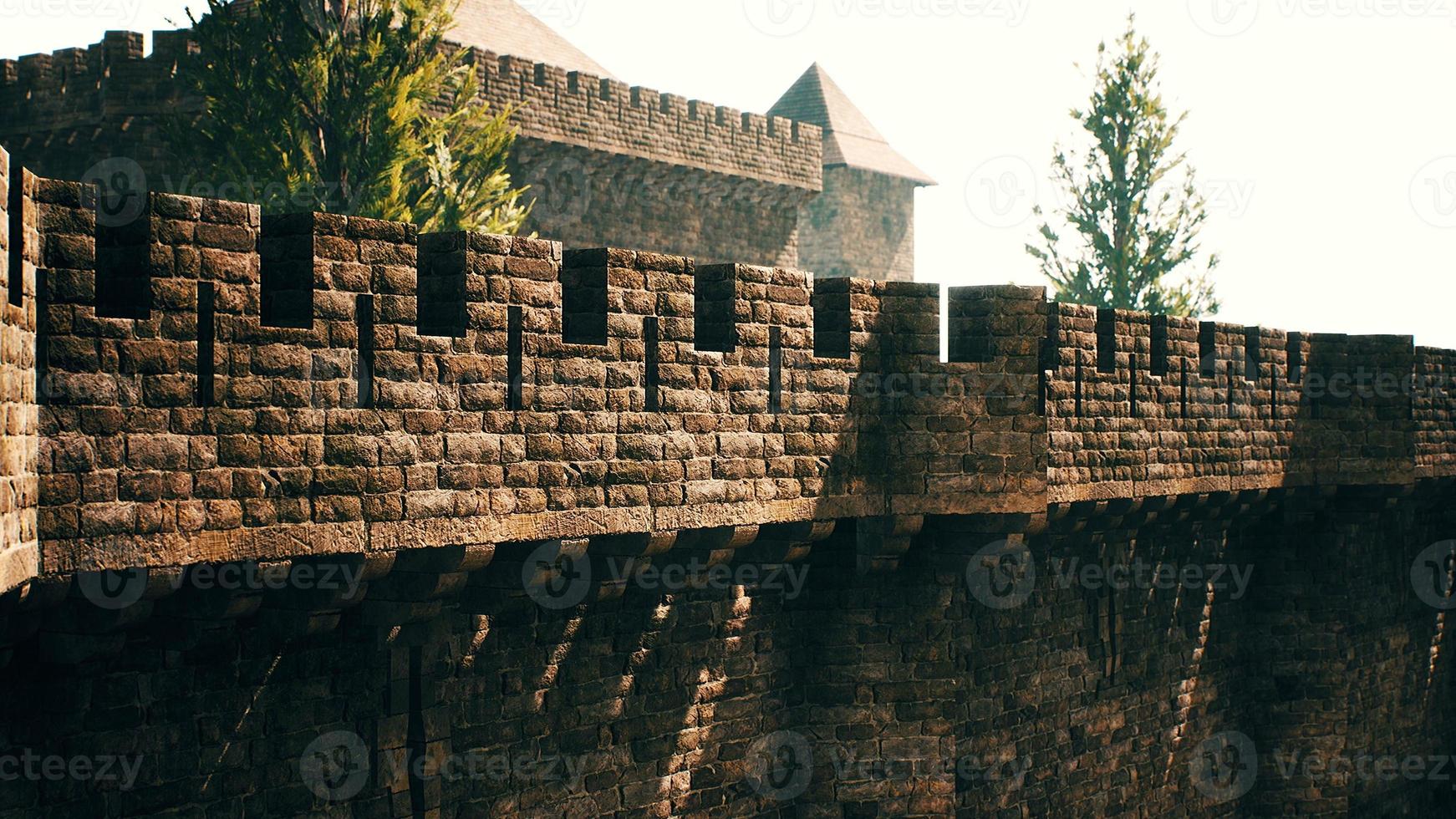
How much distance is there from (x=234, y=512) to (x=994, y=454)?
4.92 metres

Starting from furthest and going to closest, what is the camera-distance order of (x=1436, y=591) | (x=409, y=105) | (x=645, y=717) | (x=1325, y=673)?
1. (x=409, y=105)
2. (x=1436, y=591)
3. (x=1325, y=673)
4. (x=645, y=717)

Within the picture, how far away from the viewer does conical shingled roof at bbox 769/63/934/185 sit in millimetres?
37438

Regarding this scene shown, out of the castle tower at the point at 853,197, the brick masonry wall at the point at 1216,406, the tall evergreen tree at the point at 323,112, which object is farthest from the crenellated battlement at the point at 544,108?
the brick masonry wall at the point at 1216,406

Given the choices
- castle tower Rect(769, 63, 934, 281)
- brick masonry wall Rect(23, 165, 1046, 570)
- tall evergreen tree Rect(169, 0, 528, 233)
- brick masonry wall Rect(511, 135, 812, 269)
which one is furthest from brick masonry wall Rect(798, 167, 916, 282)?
brick masonry wall Rect(23, 165, 1046, 570)

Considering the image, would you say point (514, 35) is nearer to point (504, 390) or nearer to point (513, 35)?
point (513, 35)

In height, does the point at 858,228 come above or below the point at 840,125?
below

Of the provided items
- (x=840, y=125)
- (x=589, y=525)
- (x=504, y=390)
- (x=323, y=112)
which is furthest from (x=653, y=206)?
(x=504, y=390)

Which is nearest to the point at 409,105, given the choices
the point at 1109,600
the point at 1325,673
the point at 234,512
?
the point at 1109,600

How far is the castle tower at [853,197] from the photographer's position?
36.3 meters

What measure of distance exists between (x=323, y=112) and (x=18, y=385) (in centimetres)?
1525

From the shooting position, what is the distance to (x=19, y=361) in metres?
5.12

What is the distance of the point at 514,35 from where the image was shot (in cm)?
2659

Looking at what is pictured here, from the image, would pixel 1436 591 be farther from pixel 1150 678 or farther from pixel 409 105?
pixel 409 105

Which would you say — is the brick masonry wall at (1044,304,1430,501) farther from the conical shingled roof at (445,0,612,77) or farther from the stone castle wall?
the conical shingled roof at (445,0,612,77)
